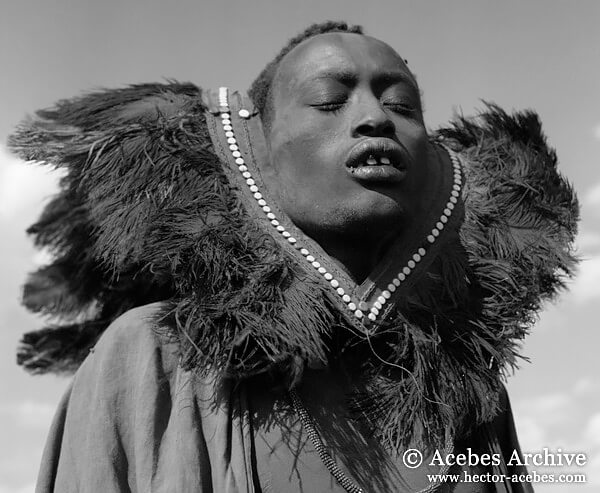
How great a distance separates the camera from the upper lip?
236 cm

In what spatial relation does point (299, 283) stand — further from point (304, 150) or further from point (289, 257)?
point (304, 150)

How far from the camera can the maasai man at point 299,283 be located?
2.25 m

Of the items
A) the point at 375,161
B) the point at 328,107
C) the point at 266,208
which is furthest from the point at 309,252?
the point at 328,107

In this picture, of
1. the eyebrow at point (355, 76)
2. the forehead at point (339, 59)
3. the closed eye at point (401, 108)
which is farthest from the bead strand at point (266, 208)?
the closed eye at point (401, 108)

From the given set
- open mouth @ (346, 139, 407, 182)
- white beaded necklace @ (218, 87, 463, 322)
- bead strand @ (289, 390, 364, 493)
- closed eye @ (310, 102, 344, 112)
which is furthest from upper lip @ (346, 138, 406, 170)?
bead strand @ (289, 390, 364, 493)

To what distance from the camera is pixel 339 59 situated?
2.52m

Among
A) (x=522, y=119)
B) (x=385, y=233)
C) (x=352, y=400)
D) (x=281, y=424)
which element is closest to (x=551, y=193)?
(x=522, y=119)

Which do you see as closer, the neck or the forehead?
the neck

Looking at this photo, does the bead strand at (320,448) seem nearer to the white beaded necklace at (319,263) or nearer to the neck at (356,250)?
the white beaded necklace at (319,263)

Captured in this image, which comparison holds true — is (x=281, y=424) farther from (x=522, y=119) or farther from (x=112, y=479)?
(x=522, y=119)

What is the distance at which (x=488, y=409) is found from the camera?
2350 mm

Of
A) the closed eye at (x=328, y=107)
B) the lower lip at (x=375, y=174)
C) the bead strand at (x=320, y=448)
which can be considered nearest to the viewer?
the bead strand at (x=320, y=448)

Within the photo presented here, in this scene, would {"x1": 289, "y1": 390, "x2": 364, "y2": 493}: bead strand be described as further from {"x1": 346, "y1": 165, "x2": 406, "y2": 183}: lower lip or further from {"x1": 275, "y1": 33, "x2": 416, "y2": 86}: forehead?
{"x1": 275, "y1": 33, "x2": 416, "y2": 86}: forehead

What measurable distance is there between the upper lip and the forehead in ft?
0.81
